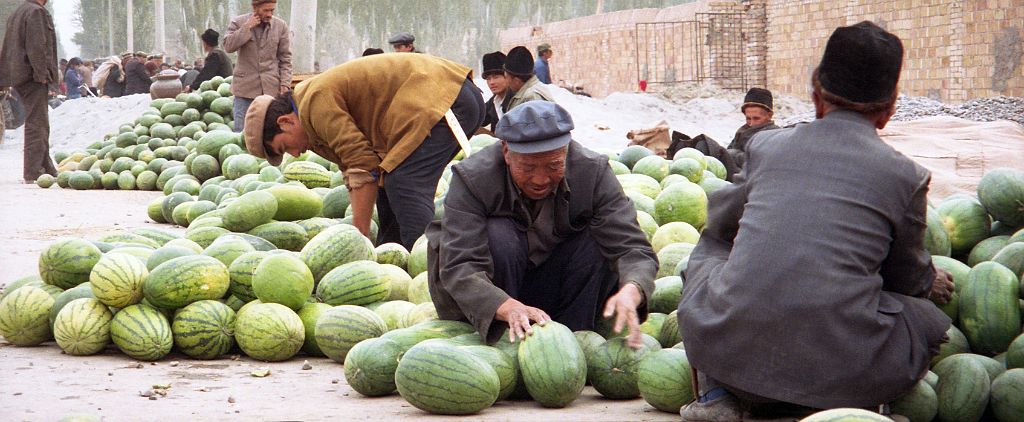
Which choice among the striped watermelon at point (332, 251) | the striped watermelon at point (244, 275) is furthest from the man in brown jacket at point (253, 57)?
the striped watermelon at point (244, 275)

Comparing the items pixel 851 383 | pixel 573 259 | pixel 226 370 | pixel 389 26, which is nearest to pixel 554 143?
pixel 573 259

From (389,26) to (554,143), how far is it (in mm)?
73102

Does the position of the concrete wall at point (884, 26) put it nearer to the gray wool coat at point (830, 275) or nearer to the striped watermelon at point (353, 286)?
the striped watermelon at point (353, 286)

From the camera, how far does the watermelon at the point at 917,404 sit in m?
3.01

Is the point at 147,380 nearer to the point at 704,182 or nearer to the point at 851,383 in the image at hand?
the point at 851,383

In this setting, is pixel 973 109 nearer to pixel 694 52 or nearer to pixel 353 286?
pixel 694 52

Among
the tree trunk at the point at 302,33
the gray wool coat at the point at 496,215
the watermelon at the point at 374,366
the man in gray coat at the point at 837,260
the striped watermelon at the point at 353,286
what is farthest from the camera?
the tree trunk at the point at 302,33

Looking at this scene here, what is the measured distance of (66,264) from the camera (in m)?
4.68

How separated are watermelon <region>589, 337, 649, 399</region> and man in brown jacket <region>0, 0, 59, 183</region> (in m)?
9.92

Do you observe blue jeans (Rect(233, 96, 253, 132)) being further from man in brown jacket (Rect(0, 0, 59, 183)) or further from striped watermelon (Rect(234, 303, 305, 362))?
striped watermelon (Rect(234, 303, 305, 362))

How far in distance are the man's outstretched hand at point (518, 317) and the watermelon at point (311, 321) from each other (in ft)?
4.08

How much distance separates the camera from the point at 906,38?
1906 cm

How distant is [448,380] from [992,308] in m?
1.73

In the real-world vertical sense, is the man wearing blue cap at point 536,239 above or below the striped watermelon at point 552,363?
above
